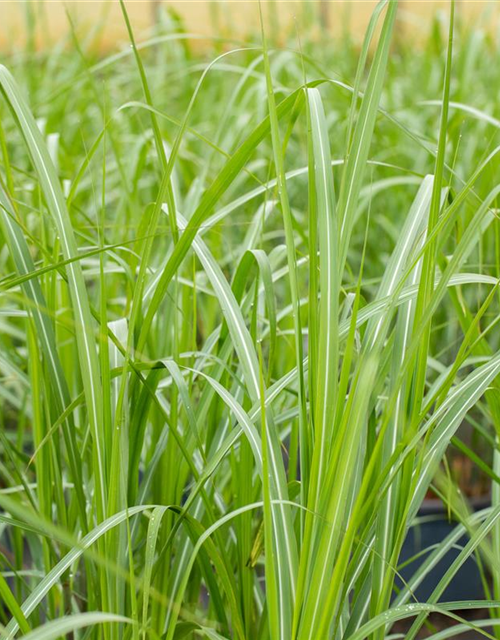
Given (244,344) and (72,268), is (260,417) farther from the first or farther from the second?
(72,268)

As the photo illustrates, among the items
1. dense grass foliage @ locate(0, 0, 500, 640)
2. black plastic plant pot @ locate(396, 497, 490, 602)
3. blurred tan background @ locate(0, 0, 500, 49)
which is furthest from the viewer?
blurred tan background @ locate(0, 0, 500, 49)

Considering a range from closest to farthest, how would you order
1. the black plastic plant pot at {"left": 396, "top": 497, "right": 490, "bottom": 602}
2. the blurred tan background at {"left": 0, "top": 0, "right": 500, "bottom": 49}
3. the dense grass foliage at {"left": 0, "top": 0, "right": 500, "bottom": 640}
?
the dense grass foliage at {"left": 0, "top": 0, "right": 500, "bottom": 640}, the black plastic plant pot at {"left": 396, "top": 497, "right": 490, "bottom": 602}, the blurred tan background at {"left": 0, "top": 0, "right": 500, "bottom": 49}

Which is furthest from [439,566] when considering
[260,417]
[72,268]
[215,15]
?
[215,15]

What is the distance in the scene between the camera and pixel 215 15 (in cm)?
210

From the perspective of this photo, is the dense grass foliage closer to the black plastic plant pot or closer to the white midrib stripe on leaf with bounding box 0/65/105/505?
the white midrib stripe on leaf with bounding box 0/65/105/505

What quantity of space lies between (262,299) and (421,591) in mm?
555

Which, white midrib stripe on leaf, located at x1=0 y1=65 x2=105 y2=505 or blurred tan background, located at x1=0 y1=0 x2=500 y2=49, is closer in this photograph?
white midrib stripe on leaf, located at x1=0 y1=65 x2=105 y2=505

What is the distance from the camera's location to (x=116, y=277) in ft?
3.72

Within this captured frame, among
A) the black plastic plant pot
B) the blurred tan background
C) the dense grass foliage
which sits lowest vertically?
the black plastic plant pot

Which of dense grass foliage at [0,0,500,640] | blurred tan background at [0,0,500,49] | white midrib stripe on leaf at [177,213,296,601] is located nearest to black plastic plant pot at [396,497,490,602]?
dense grass foliage at [0,0,500,640]

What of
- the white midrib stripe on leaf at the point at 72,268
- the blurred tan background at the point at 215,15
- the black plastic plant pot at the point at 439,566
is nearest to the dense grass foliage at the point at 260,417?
the white midrib stripe on leaf at the point at 72,268

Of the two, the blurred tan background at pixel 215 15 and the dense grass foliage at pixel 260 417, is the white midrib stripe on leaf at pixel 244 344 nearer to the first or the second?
the dense grass foliage at pixel 260 417

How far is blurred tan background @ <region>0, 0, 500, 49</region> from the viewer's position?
83.7 inches

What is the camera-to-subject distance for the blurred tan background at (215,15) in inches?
83.7
